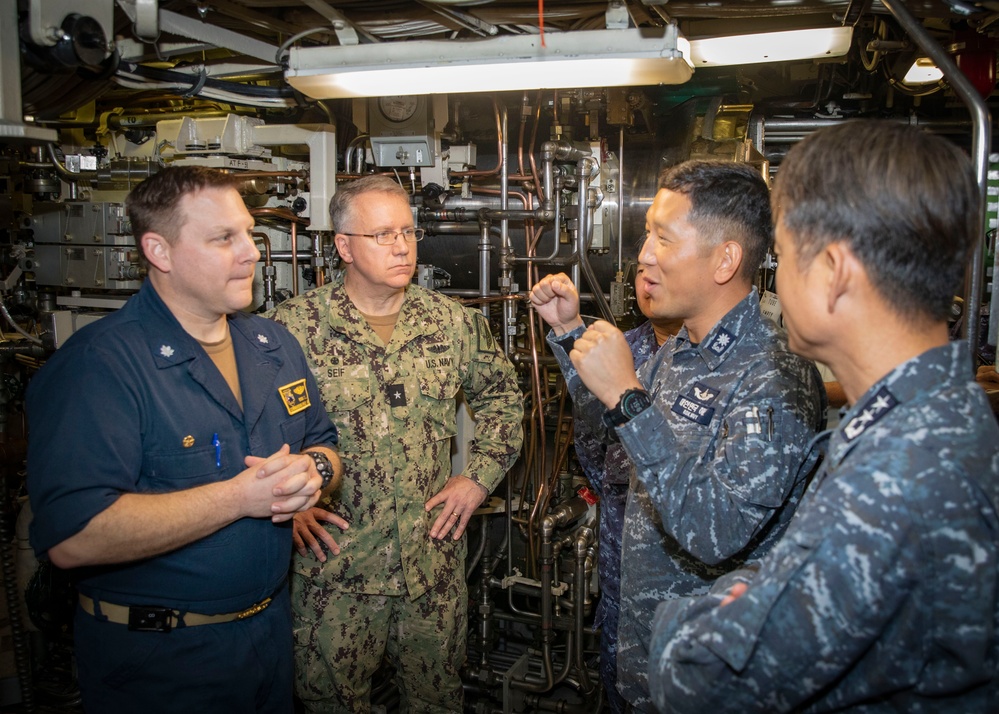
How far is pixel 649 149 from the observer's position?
435 centimetres

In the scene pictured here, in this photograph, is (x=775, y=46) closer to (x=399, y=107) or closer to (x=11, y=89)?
(x=399, y=107)

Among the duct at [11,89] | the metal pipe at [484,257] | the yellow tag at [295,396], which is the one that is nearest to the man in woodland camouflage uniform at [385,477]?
the yellow tag at [295,396]

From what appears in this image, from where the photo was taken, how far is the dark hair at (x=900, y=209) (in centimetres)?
121

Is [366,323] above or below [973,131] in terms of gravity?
below

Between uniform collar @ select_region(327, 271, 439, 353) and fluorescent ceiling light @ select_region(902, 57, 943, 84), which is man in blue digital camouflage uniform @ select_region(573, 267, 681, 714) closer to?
uniform collar @ select_region(327, 271, 439, 353)

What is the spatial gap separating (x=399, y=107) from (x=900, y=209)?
324 cm

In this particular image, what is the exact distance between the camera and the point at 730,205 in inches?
85.4

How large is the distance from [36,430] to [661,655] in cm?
176

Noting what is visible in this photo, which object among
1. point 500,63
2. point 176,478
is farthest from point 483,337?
point 176,478

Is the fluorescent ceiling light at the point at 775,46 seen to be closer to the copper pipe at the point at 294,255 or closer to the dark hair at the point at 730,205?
the dark hair at the point at 730,205

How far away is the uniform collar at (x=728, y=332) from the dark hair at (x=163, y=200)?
63.8 inches

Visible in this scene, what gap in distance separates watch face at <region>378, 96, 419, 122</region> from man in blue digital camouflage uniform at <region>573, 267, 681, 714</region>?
1.73 m

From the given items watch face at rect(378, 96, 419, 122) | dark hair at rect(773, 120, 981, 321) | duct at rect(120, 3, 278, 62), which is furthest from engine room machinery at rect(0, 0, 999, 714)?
dark hair at rect(773, 120, 981, 321)

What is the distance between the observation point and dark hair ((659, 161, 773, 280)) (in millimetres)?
2168
